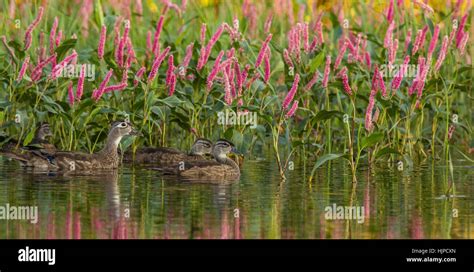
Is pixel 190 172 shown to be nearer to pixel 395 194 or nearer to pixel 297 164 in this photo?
pixel 297 164

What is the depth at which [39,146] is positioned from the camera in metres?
19.1

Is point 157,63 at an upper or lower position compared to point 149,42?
lower

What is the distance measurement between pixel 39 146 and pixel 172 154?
1.86 meters

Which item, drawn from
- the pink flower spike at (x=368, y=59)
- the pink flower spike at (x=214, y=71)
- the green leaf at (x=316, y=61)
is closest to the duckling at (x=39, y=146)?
the pink flower spike at (x=214, y=71)

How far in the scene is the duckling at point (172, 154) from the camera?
19.2 meters

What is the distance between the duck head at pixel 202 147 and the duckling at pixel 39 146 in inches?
79.6

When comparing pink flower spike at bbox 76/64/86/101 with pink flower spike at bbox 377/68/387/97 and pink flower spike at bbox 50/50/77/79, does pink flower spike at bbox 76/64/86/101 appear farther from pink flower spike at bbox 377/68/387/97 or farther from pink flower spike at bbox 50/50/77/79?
pink flower spike at bbox 377/68/387/97

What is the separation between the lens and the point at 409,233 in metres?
13.3

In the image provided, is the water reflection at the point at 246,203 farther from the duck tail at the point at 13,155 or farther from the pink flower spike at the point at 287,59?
the pink flower spike at the point at 287,59

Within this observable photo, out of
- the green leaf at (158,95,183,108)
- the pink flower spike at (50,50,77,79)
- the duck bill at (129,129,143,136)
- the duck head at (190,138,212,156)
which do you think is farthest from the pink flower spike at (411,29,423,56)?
the pink flower spike at (50,50,77,79)

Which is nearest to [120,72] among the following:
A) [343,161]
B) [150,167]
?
[150,167]

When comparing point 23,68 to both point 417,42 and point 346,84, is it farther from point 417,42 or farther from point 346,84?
point 417,42

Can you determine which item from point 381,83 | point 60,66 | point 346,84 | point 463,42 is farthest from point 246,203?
point 463,42

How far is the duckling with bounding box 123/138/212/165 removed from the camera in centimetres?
1923
